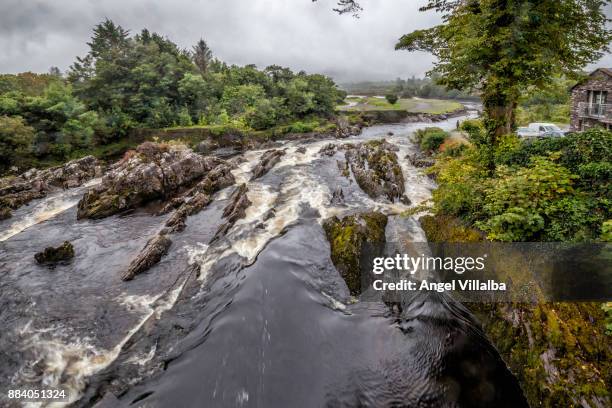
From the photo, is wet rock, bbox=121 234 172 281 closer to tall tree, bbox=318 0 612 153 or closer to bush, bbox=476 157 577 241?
bush, bbox=476 157 577 241

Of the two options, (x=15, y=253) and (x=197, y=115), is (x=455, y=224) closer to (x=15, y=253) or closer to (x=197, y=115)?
(x=15, y=253)

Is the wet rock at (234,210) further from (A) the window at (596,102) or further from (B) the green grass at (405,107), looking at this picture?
(B) the green grass at (405,107)

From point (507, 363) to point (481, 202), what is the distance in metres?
5.25

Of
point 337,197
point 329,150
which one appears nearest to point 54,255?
point 337,197

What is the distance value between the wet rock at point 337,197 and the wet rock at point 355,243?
4.12 m

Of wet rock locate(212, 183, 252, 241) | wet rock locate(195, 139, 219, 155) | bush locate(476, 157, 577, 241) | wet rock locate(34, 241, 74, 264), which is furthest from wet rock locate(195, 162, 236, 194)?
bush locate(476, 157, 577, 241)

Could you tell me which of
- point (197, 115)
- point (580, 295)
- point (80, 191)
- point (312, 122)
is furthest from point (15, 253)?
point (312, 122)

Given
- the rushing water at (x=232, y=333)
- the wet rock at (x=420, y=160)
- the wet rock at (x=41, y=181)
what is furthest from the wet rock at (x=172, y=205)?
the wet rock at (x=420, y=160)

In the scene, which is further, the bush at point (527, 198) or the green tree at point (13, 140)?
the green tree at point (13, 140)

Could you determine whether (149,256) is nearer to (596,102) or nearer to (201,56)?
(596,102)

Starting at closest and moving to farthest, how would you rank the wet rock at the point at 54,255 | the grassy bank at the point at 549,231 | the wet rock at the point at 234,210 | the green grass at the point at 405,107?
the grassy bank at the point at 549,231
the wet rock at the point at 54,255
the wet rock at the point at 234,210
the green grass at the point at 405,107

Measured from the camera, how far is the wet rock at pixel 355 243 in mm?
11656

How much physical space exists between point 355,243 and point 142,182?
57.1ft

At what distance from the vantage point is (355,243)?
12828 millimetres
